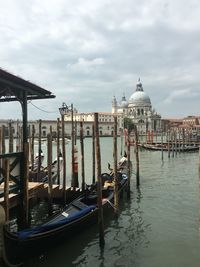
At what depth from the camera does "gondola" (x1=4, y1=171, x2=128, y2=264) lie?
823cm

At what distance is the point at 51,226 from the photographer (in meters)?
9.43

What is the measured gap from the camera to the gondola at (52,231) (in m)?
8.23

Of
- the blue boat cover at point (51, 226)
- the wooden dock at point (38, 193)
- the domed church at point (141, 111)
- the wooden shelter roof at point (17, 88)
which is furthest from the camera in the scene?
the domed church at point (141, 111)

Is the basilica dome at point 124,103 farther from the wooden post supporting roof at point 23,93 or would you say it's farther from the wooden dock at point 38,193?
the wooden post supporting roof at point 23,93

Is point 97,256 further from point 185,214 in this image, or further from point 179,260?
point 185,214

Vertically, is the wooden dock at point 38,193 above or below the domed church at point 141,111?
A: below

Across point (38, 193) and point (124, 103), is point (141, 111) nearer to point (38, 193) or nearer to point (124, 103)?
point (124, 103)

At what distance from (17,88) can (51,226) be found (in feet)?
11.4

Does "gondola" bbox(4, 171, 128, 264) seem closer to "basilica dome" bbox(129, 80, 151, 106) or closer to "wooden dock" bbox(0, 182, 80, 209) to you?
"wooden dock" bbox(0, 182, 80, 209)

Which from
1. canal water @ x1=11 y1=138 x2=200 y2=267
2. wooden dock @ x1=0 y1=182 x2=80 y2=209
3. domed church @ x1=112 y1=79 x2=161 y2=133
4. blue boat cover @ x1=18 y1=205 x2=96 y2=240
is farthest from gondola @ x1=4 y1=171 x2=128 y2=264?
domed church @ x1=112 y1=79 x2=161 y2=133

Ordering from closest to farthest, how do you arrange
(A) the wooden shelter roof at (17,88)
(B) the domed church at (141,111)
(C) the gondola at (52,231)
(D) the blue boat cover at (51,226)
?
(C) the gondola at (52,231)
(D) the blue boat cover at (51,226)
(A) the wooden shelter roof at (17,88)
(B) the domed church at (141,111)

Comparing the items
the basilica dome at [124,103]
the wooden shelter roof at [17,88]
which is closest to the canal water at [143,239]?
the wooden shelter roof at [17,88]

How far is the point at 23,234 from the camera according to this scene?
850 cm

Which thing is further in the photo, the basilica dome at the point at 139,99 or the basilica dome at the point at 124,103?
the basilica dome at the point at 124,103
